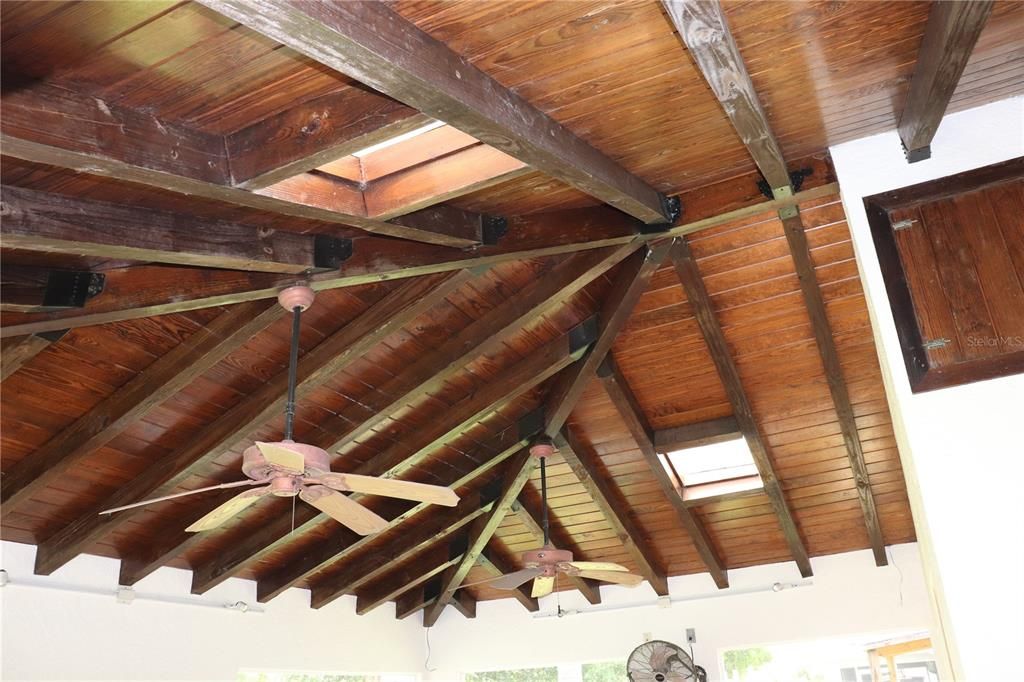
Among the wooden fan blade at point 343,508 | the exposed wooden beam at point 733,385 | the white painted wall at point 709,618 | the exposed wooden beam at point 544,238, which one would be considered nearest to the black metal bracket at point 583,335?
the exposed wooden beam at point 733,385

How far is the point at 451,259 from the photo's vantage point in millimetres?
3941

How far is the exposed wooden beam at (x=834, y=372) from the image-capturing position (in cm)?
447

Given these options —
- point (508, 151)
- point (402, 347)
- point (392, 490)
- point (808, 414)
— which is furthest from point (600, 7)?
point (808, 414)

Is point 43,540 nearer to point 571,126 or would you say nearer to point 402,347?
point 402,347

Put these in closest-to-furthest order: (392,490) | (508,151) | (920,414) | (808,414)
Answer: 1. (508,151)
2. (920,414)
3. (392,490)
4. (808,414)

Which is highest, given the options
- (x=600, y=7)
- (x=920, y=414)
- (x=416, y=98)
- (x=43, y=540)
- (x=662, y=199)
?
(x=662, y=199)

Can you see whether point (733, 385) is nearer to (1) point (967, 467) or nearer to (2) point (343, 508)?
(1) point (967, 467)

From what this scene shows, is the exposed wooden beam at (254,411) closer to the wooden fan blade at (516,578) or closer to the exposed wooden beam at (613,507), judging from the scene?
the wooden fan blade at (516,578)

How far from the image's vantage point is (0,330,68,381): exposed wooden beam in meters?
3.81

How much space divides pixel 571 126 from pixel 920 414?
5.54 ft

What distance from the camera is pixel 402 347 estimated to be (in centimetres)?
516

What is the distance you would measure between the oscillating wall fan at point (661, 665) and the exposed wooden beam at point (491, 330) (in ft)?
11.7

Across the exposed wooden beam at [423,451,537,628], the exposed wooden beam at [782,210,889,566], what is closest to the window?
the exposed wooden beam at [782,210,889,566]

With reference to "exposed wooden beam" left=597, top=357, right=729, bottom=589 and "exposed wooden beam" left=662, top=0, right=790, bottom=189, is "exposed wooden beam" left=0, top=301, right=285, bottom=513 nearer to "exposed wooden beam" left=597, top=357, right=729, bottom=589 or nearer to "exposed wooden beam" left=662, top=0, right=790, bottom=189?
"exposed wooden beam" left=662, top=0, right=790, bottom=189
